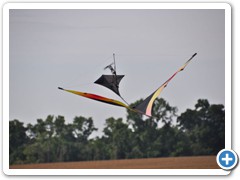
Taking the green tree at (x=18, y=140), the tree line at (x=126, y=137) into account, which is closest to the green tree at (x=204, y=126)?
the tree line at (x=126, y=137)

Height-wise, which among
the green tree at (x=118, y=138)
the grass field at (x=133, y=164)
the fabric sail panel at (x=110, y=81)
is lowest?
the grass field at (x=133, y=164)

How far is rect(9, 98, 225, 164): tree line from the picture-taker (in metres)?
11.7

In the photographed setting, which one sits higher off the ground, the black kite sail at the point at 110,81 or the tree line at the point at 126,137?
the black kite sail at the point at 110,81

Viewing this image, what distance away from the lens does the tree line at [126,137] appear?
11.7 meters

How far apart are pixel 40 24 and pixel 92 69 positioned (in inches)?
58.8

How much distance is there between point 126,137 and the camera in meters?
13.2

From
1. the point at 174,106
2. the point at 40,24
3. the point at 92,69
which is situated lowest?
the point at 174,106

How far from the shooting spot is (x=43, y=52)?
1041 cm
